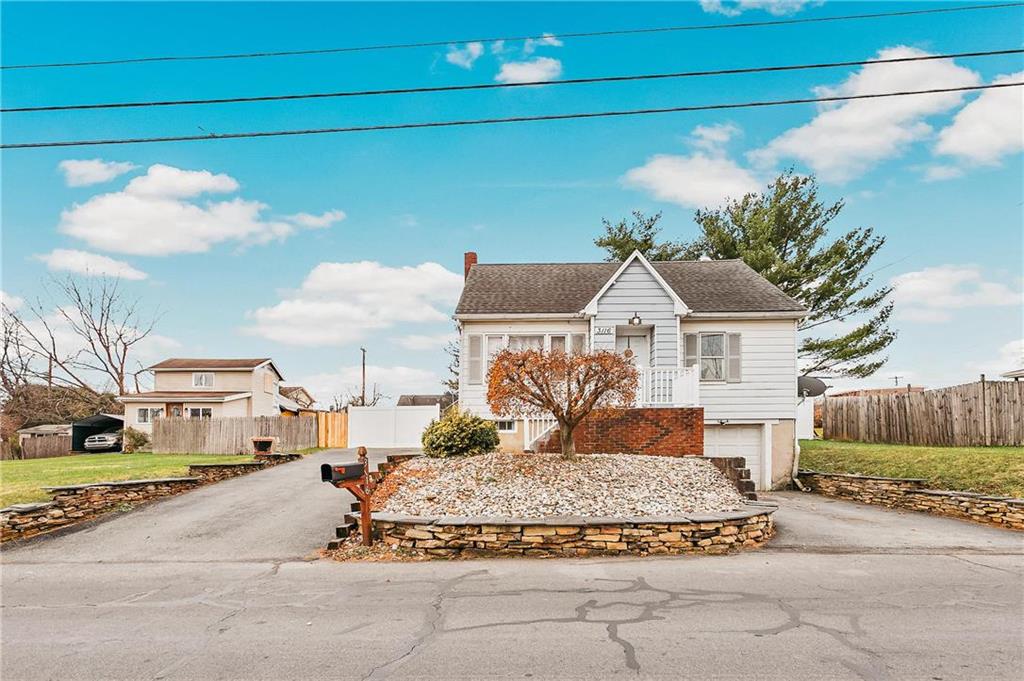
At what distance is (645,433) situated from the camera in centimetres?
1495

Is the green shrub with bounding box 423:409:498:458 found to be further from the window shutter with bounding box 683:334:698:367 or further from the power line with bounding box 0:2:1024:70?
the window shutter with bounding box 683:334:698:367

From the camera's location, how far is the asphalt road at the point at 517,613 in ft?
16.6

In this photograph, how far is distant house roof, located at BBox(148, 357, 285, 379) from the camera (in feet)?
117

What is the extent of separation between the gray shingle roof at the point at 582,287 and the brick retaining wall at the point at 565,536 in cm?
1014

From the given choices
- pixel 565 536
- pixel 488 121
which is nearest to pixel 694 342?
pixel 488 121

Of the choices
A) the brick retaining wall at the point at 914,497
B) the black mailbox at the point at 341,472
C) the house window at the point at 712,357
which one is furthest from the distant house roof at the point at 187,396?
the brick retaining wall at the point at 914,497

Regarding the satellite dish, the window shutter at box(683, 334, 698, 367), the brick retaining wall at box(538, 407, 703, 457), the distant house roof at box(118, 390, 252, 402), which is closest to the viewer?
the brick retaining wall at box(538, 407, 703, 457)

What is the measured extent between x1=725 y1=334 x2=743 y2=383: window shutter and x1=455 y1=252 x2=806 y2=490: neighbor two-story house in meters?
0.03

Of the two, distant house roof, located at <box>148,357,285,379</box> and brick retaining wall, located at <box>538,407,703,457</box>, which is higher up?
distant house roof, located at <box>148,357,285,379</box>

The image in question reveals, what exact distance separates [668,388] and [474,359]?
5.79 meters

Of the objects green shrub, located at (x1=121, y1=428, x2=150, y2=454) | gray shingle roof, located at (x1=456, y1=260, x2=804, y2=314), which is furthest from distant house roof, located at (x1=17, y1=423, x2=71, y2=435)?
gray shingle roof, located at (x1=456, y1=260, x2=804, y2=314)

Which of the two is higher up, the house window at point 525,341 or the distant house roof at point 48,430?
the house window at point 525,341

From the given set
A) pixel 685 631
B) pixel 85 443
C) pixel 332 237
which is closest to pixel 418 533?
pixel 685 631

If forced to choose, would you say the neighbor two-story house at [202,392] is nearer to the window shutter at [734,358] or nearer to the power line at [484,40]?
the power line at [484,40]
